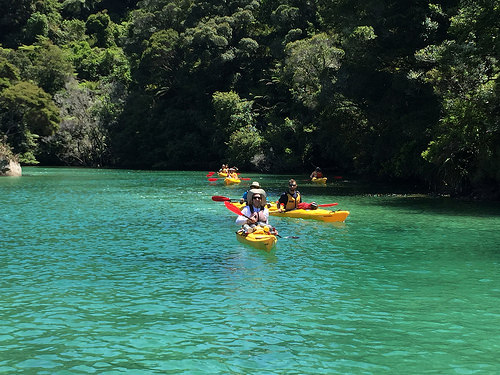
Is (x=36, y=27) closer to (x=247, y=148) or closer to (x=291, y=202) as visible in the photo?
(x=247, y=148)

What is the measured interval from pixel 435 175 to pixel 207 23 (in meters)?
35.8

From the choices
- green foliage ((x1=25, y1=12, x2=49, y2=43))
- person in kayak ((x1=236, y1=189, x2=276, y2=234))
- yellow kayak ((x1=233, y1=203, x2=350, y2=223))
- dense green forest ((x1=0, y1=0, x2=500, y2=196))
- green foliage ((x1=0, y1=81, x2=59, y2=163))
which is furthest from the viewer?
green foliage ((x1=25, y1=12, x2=49, y2=43))

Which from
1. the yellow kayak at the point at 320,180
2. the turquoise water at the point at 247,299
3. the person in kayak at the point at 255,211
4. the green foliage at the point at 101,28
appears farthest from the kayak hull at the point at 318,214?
the green foliage at the point at 101,28

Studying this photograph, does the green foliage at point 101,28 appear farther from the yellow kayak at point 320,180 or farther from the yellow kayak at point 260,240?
the yellow kayak at point 260,240

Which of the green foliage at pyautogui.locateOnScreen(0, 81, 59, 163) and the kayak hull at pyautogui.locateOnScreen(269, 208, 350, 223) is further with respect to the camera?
the green foliage at pyautogui.locateOnScreen(0, 81, 59, 163)

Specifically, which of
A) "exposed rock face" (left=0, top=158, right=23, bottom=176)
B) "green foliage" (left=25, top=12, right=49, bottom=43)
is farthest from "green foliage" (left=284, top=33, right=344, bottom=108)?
"green foliage" (left=25, top=12, right=49, bottom=43)

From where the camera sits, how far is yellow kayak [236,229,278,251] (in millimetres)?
13602

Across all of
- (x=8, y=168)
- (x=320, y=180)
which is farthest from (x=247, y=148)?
(x=8, y=168)

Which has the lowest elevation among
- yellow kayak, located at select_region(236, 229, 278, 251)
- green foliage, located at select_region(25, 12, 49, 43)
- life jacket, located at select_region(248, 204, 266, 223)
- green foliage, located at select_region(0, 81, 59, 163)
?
yellow kayak, located at select_region(236, 229, 278, 251)

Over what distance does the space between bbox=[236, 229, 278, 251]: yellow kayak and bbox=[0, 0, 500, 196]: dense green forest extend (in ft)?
40.8

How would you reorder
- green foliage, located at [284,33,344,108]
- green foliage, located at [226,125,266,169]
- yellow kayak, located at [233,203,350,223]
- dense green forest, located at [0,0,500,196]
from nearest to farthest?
yellow kayak, located at [233,203,350,223] → dense green forest, located at [0,0,500,196] → green foliage, located at [284,33,344,108] → green foliage, located at [226,125,266,169]

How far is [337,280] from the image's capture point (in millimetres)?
Answer: 10734

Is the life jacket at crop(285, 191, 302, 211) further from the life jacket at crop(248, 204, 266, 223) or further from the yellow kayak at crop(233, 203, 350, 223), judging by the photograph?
the life jacket at crop(248, 204, 266, 223)

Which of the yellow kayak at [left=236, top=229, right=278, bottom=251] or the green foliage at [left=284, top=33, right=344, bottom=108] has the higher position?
the green foliage at [left=284, top=33, right=344, bottom=108]
